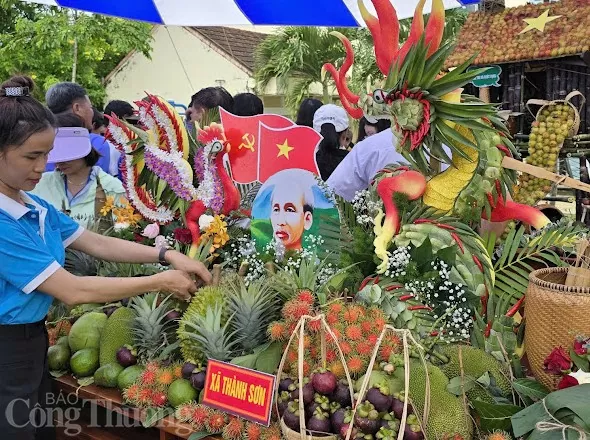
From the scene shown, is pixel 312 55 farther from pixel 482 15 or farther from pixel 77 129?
pixel 77 129

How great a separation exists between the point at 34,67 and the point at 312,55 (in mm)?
4932

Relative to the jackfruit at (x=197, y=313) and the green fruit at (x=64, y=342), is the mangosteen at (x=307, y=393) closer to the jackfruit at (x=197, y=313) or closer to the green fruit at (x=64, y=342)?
the jackfruit at (x=197, y=313)

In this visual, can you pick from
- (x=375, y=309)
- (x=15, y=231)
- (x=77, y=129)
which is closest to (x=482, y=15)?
(x=77, y=129)

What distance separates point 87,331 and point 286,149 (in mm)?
1044

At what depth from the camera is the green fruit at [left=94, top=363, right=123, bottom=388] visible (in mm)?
2148

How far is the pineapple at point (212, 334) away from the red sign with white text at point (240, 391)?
0.42 feet

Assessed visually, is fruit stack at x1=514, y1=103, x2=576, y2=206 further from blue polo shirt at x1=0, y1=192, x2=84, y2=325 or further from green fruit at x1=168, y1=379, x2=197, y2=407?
blue polo shirt at x1=0, y1=192, x2=84, y2=325

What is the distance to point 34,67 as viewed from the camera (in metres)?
9.97

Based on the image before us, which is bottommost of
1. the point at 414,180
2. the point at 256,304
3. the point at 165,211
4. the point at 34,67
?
the point at 256,304

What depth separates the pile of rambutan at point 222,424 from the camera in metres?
1.71

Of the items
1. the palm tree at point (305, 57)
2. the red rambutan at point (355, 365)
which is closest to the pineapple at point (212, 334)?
the red rambutan at point (355, 365)

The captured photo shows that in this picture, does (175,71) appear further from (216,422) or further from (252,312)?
(216,422)

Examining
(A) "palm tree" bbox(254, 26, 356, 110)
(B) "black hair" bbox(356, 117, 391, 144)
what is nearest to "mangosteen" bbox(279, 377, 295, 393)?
(B) "black hair" bbox(356, 117, 391, 144)

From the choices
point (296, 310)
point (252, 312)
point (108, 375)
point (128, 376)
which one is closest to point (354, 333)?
point (296, 310)
